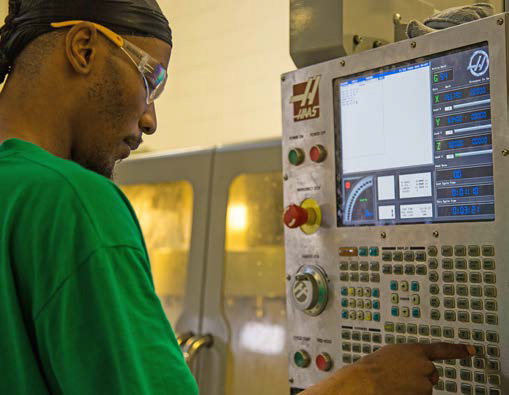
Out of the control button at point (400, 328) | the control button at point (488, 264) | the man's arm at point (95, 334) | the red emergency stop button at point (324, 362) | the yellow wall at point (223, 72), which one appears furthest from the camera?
the yellow wall at point (223, 72)

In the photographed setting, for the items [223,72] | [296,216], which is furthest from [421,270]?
[223,72]

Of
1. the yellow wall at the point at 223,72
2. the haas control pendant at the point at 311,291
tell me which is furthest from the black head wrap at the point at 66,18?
the yellow wall at the point at 223,72

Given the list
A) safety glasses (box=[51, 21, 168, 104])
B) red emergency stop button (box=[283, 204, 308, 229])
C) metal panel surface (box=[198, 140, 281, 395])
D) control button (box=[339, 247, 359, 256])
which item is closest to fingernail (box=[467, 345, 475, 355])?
control button (box=[339, 247, 359, 256])

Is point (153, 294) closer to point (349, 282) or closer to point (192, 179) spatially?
point (349, 282)

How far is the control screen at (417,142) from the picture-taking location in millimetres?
991

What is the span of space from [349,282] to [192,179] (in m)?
1.48

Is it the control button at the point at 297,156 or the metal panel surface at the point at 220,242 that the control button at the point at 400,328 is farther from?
the metal panel surface at the point at 220,242

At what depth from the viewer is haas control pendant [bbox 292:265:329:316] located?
118 centimetres

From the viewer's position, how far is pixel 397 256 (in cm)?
108

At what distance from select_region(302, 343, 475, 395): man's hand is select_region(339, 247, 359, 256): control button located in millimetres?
207

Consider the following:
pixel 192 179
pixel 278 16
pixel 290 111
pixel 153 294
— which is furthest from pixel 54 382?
pixel 278 16

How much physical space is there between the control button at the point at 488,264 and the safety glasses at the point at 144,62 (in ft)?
1.83

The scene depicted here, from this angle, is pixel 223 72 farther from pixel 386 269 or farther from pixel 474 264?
pixel 474 264

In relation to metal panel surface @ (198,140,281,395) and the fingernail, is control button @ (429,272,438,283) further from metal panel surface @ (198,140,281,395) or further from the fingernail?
metal panel surface @ (198,140,281,395)
